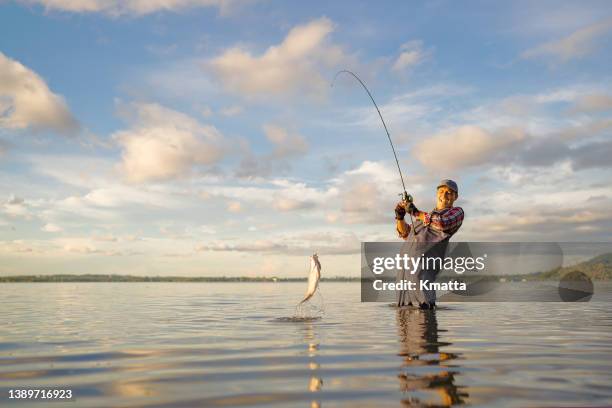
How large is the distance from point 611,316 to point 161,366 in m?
12.7

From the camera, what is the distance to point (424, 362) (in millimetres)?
6250

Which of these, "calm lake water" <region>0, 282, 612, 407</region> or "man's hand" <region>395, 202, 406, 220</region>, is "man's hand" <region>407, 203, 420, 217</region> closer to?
"man's hand" <region>395, 202, 406, 220</region>

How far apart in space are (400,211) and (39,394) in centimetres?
977

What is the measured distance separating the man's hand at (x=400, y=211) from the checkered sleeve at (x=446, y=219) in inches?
28.0

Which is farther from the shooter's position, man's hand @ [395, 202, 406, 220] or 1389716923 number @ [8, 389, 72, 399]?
man's hand @ [395, 202, 406, 220]

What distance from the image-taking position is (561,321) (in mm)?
12617

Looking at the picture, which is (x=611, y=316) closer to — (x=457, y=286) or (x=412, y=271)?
(x=457, y=286)

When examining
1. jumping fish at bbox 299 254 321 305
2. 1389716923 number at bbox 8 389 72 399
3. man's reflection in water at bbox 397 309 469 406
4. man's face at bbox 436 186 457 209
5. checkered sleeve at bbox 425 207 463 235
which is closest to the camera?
man's reflection in water at bbox 397 309 469 406

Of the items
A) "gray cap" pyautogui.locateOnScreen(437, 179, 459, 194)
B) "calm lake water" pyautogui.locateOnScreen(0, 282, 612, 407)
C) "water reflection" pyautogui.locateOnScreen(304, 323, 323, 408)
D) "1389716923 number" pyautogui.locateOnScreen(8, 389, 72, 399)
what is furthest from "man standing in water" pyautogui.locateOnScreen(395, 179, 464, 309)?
"1389716923 number" pyautogui.locateOnScreen(8, 389, 72, 399)

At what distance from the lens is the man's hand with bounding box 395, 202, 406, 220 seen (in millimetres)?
13125

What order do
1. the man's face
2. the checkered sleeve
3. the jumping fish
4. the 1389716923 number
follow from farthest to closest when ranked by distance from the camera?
the man's face, the checkered sleeve, the jumping fish, the 1389716923 number

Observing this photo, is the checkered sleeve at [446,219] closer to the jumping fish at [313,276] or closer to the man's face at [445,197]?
the man's face at [445,197]

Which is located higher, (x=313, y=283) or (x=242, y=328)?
(x=313, y=283)

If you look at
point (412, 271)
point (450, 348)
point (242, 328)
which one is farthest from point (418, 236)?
point (450, 348)
